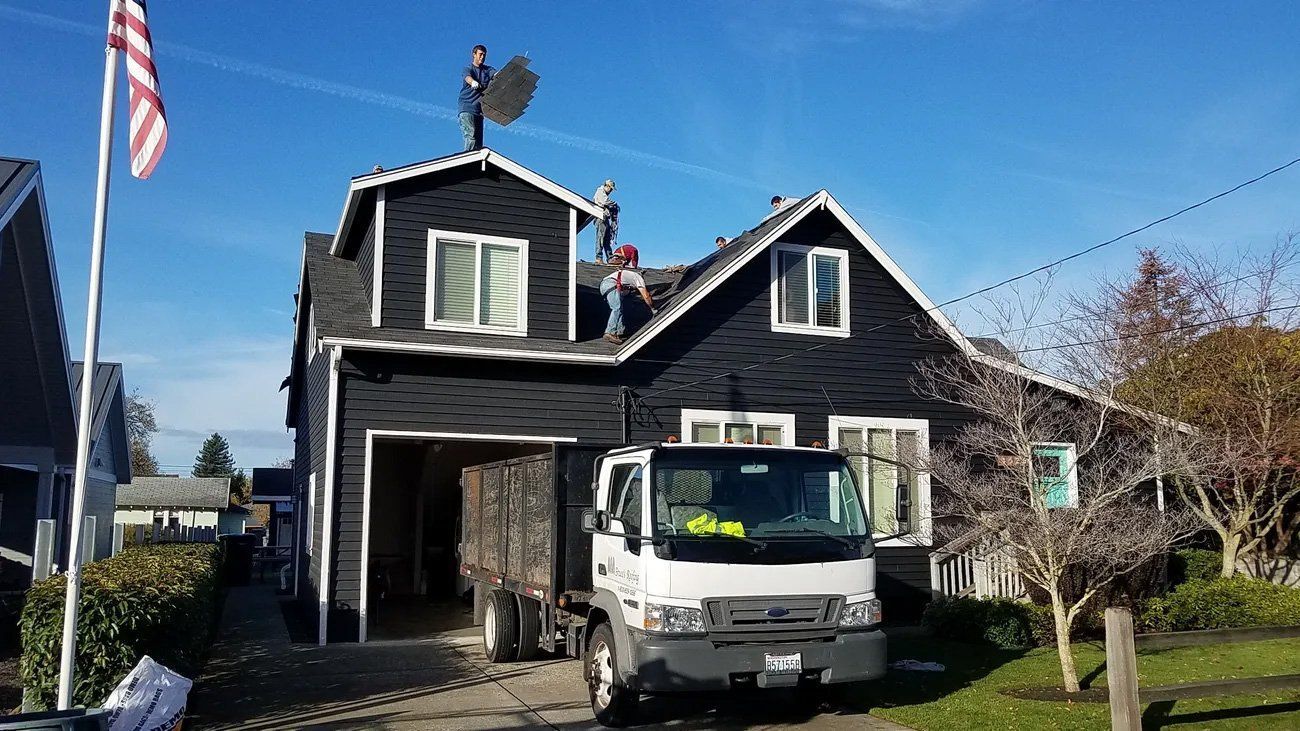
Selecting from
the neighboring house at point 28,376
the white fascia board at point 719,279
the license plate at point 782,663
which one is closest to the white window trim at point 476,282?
the white fascia board at point 719,279

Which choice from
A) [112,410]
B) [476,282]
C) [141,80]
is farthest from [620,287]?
[112,410]

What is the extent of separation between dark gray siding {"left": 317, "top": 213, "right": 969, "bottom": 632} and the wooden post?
28.4 ft

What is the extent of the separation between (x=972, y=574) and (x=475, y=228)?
29.8ft

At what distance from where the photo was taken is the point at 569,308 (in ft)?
50.7

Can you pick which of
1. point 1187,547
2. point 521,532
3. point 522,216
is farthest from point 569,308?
point 1187,547

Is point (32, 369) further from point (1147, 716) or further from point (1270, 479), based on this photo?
point (1270, 479)

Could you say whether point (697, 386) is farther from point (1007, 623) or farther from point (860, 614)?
point (860, 614)

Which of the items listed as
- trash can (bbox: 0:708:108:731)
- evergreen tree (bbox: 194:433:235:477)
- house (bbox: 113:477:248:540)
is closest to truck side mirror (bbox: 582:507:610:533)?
trash can (bbox: 0:708:108:731)

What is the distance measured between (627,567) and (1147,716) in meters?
4.53

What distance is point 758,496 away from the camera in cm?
886

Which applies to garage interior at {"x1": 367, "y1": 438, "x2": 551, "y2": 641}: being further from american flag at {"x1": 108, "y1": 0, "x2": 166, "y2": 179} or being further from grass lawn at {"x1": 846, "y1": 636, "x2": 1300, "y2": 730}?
american flag at {"x1": 108, "y1": 0, "x2": 166, "y2": 179}

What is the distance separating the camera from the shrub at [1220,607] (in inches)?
537

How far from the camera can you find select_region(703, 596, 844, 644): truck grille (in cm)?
808

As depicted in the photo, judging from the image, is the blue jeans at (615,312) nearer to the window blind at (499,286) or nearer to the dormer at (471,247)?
the dormer at (471,247)
